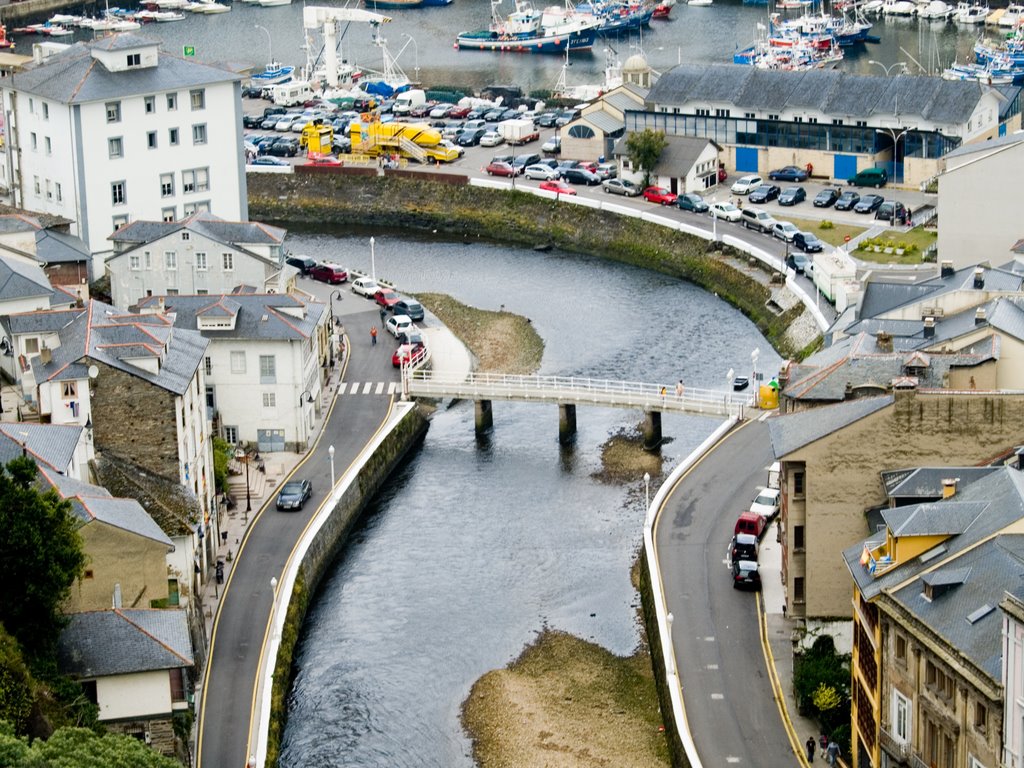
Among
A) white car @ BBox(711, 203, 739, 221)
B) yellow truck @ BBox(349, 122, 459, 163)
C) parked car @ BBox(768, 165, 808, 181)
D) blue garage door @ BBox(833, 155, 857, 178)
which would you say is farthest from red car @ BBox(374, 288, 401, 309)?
blue garage door @ BBox(833, 155, 857, 178)

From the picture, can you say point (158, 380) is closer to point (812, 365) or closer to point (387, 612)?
point (387, 612)

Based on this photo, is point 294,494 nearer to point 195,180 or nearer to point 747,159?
point 195,180

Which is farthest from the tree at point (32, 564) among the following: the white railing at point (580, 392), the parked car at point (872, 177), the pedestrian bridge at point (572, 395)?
the parked car at point (872, 177)

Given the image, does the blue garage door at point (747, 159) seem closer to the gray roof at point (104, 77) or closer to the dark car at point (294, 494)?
the gray roof at point (104, 77)

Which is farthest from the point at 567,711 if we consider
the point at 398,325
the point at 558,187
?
the point at 558,187

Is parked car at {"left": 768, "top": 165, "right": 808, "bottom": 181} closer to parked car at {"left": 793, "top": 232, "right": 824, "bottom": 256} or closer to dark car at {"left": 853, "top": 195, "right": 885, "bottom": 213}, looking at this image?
dark car at {"left": 853, "top": 195, "right": 885, "bottom": 213}
